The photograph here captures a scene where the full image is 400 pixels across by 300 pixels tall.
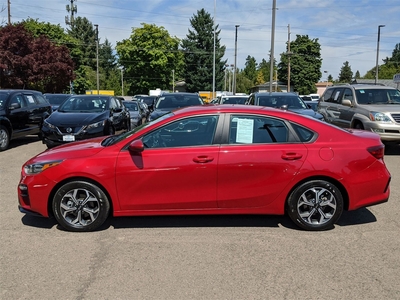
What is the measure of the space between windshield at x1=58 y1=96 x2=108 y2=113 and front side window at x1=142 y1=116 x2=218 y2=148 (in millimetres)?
7001

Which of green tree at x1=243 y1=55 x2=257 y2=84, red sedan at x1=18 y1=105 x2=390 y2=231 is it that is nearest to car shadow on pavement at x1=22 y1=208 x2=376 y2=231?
red sedan at x1=18 y1=105 x2=390 y2=231

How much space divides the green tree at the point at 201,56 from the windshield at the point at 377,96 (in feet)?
196

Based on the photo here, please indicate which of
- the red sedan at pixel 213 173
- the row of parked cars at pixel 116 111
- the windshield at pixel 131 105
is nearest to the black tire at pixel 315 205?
the red sedan at pixel 213 173

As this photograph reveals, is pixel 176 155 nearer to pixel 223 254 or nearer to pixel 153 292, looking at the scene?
pixel 223 254

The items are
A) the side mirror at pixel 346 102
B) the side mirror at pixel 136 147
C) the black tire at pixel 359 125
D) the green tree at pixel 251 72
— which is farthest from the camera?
the green tree at pixel 251 72

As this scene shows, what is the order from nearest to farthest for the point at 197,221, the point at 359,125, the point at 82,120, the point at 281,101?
the point at 197,221 < the point at 82,120 < the point at 359,125 < the point at 281,101

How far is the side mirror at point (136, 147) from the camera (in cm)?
461

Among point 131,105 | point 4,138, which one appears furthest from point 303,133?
point 131,105

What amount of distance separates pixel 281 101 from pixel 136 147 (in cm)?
857

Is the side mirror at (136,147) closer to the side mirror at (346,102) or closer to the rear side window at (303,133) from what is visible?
the rear side window at (303,133)

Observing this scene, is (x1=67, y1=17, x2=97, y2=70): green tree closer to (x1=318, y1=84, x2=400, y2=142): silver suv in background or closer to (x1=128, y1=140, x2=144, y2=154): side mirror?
(x1=318, y1=84, x2=400, y2=142): silver suv in background

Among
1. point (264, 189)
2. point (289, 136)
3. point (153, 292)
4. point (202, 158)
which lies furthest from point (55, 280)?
point (289, 136)

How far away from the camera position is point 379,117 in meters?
10.3

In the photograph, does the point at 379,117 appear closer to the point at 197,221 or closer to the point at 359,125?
the point at 359,125
